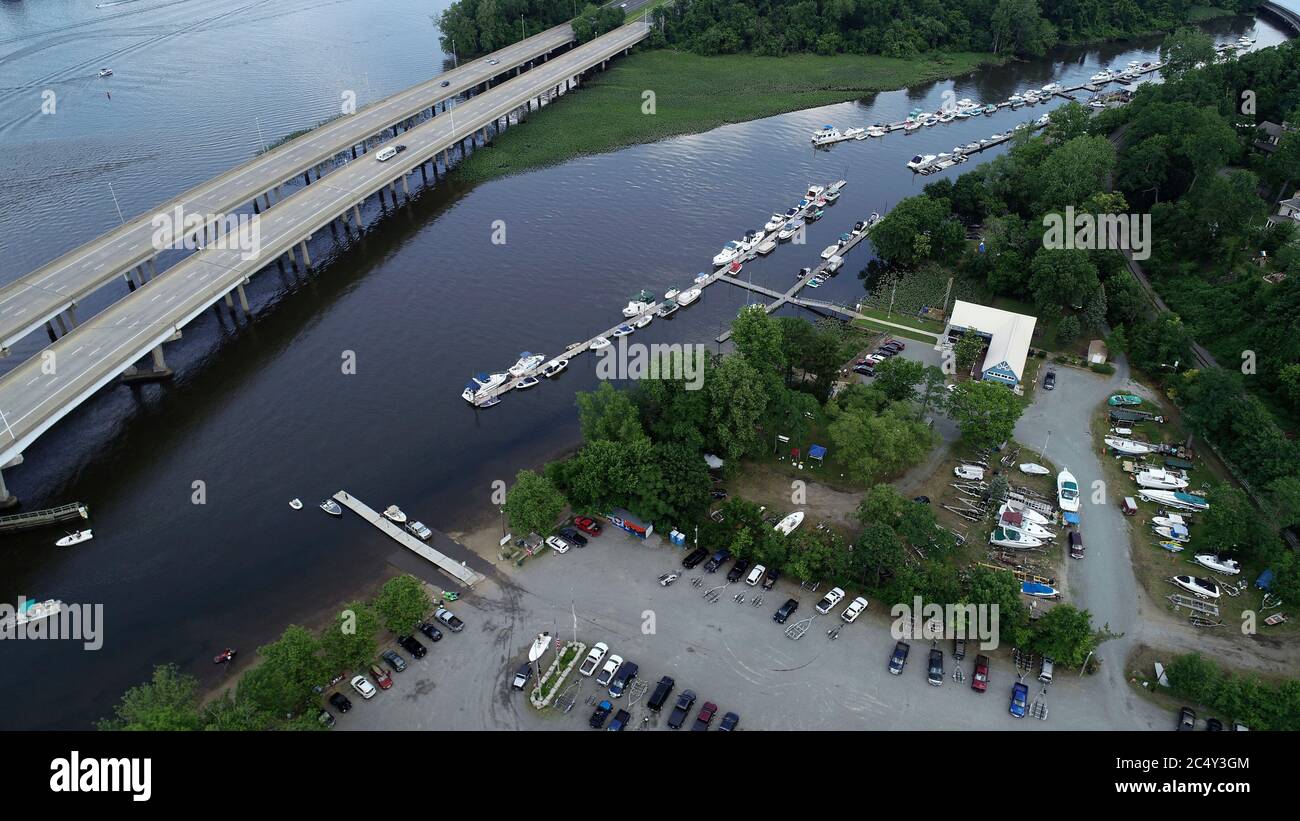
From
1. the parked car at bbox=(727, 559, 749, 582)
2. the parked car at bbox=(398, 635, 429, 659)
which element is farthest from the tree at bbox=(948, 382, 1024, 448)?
the parked car at bbox=(398, 635, 429, 659)

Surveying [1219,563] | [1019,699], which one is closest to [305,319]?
[1019,699]

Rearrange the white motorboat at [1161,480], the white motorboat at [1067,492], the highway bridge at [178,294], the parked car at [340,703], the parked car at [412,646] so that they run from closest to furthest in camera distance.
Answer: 1. the parked car at [340,703]
2. the parked car at [412,646]
3. the white motorboat at [1067,492]
4. the highway bridge at [178,294]
5. the white motorboat at [1161,480]

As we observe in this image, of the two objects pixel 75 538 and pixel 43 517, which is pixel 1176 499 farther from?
pixel 43 517

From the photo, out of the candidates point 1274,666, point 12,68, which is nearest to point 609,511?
point 1274,666

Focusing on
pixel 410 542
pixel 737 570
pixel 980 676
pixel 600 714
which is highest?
pixel 410 542

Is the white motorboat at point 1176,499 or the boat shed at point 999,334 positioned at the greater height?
the boat shed at point 999,334

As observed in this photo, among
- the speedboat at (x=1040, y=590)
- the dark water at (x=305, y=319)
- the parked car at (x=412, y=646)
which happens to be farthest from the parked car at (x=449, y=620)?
the speedboat at (x=1040, y=590)

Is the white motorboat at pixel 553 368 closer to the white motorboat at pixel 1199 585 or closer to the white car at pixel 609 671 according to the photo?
the white car at pixel 609 671
